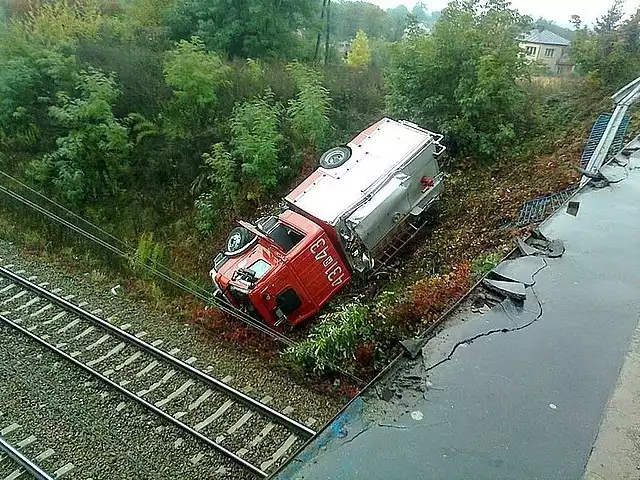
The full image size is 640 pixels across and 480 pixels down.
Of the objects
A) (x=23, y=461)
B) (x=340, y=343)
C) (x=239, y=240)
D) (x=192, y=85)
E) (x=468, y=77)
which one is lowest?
(x=23, y=461)

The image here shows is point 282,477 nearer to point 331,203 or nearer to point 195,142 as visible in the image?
point 331,203

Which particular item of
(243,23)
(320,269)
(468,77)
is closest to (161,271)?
(320,269)

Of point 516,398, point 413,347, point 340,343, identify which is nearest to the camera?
point 516,398

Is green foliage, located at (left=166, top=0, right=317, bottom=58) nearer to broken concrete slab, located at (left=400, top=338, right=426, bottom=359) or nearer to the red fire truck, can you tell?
the red fire truck

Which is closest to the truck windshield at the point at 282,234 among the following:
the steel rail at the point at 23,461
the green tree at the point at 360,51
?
the steel rail at the point at 23,461

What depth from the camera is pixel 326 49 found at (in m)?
23.0

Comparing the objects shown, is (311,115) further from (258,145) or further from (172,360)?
(172,360)

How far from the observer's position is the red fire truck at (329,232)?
9.66 meters

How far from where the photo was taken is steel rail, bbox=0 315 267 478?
722 centimetres

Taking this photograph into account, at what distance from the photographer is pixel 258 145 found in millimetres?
12898

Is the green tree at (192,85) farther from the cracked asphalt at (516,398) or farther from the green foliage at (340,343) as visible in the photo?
the cracked asphalt at (516,398)

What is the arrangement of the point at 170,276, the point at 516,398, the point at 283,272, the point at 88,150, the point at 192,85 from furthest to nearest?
the point at 192,85 < the point at 88,150 < the point at 170,276 < the point at 283,272 < the point at 516,398

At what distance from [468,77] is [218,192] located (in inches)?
254

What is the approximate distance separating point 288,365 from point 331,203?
3071 millimetres
